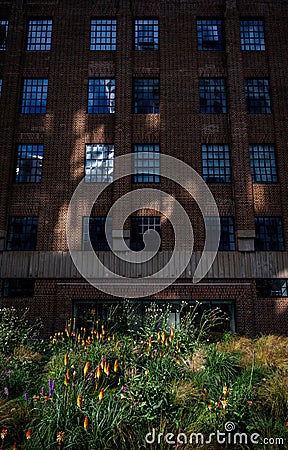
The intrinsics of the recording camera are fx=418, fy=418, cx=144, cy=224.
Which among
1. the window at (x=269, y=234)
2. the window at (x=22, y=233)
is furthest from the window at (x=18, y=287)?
the window at (x=269, y=234)

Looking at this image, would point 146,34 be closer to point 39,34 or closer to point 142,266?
point 39,34

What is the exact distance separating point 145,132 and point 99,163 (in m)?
3.24

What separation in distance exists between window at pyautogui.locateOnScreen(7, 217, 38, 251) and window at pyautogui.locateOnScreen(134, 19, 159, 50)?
41.3 feet

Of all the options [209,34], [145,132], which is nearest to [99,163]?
[145,132]

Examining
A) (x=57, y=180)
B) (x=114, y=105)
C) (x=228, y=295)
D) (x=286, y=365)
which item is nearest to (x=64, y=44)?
(x=114, y=105)

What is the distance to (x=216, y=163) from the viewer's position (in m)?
24.0

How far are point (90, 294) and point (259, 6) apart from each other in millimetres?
20467

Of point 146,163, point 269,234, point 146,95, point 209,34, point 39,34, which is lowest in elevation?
point 269,234

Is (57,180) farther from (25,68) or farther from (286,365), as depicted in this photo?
(286,365)

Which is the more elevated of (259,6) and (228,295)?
→ (259,6)

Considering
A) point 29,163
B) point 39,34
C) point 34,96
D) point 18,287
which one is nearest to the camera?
point 18,287

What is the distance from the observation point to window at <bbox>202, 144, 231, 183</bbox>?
935 inches

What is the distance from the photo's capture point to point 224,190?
23.5 m

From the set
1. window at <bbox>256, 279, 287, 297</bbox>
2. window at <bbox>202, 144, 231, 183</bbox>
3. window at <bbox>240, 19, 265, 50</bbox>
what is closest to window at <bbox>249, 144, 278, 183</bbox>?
window at <bbox>202, 144, 231, 183</bbox>
